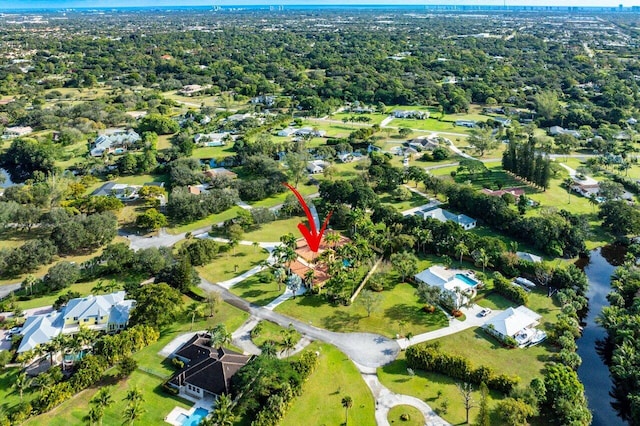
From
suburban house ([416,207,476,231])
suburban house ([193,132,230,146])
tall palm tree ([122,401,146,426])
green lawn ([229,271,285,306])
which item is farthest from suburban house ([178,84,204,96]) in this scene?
tall palm tree ([122,401,146,426])

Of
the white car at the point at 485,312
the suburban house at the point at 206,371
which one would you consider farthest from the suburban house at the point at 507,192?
the suburban house at the point at 206,371

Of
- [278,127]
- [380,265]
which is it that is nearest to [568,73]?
[278,127]

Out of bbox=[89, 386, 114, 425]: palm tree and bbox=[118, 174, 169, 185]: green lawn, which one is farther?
bbox=[118, 174, 169, 185]: green lawn

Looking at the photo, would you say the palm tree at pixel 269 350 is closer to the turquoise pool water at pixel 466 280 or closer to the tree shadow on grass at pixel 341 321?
the tree shadow on grass at pixel 341 321

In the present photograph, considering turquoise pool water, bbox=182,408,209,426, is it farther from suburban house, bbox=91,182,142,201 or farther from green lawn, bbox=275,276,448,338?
suburban house, bbox=91,182,142,201

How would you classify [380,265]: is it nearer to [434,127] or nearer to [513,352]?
[513,352]

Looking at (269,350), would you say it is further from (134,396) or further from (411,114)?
(411,114)
